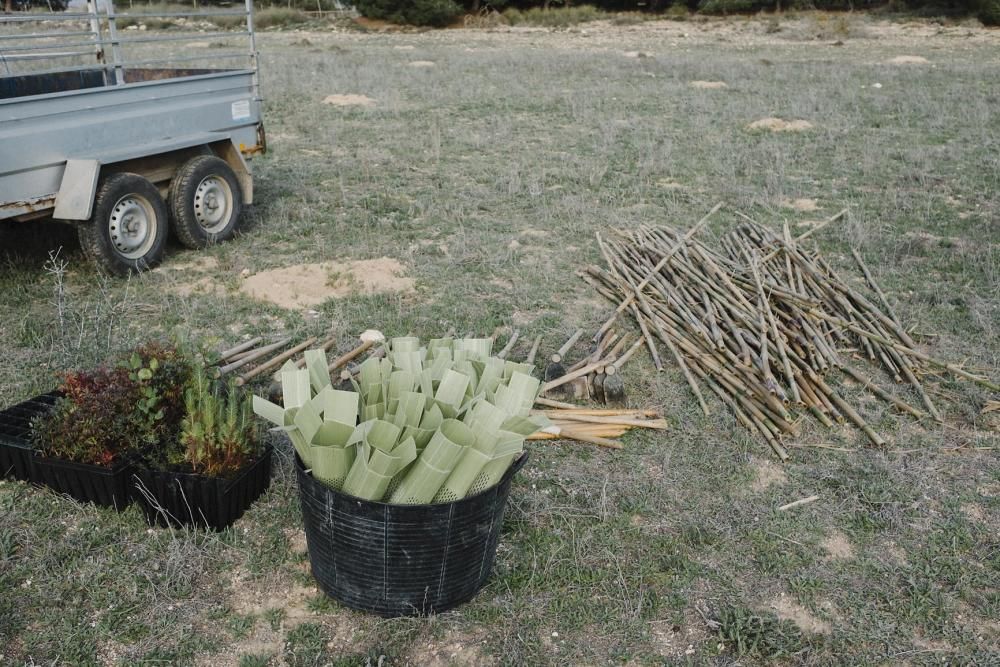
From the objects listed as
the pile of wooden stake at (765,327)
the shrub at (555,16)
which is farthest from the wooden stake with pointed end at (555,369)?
the shrub at (555,16)

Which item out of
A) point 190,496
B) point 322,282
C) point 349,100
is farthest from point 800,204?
point 349,100

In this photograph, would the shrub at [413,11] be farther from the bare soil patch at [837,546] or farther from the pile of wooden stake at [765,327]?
the bare soil patch at [837,546]

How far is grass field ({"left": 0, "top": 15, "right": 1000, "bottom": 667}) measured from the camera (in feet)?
10.2

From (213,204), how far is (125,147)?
105 centimetres

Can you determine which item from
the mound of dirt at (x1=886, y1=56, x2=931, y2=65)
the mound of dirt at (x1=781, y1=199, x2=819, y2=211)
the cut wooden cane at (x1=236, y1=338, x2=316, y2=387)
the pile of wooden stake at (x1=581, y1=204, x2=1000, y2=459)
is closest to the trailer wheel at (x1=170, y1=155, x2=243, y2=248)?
the cut wooden cane at (x1=236, y1=338, x2=316, y2=387)

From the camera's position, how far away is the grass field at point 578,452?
10.2 feet

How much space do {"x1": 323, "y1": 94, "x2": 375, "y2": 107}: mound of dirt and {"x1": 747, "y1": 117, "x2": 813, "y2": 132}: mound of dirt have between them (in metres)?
6.71

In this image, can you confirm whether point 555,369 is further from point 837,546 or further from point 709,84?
point 709,84

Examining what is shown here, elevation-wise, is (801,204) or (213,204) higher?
(213,204)

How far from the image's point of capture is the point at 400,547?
2896 mm

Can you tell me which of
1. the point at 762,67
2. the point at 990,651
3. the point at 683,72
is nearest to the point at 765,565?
the point at 990,651

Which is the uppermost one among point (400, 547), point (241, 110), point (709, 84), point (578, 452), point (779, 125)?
point (241, 110)

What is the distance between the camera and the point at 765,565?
354 centimetres

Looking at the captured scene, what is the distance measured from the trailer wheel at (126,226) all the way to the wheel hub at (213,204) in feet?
1.32
